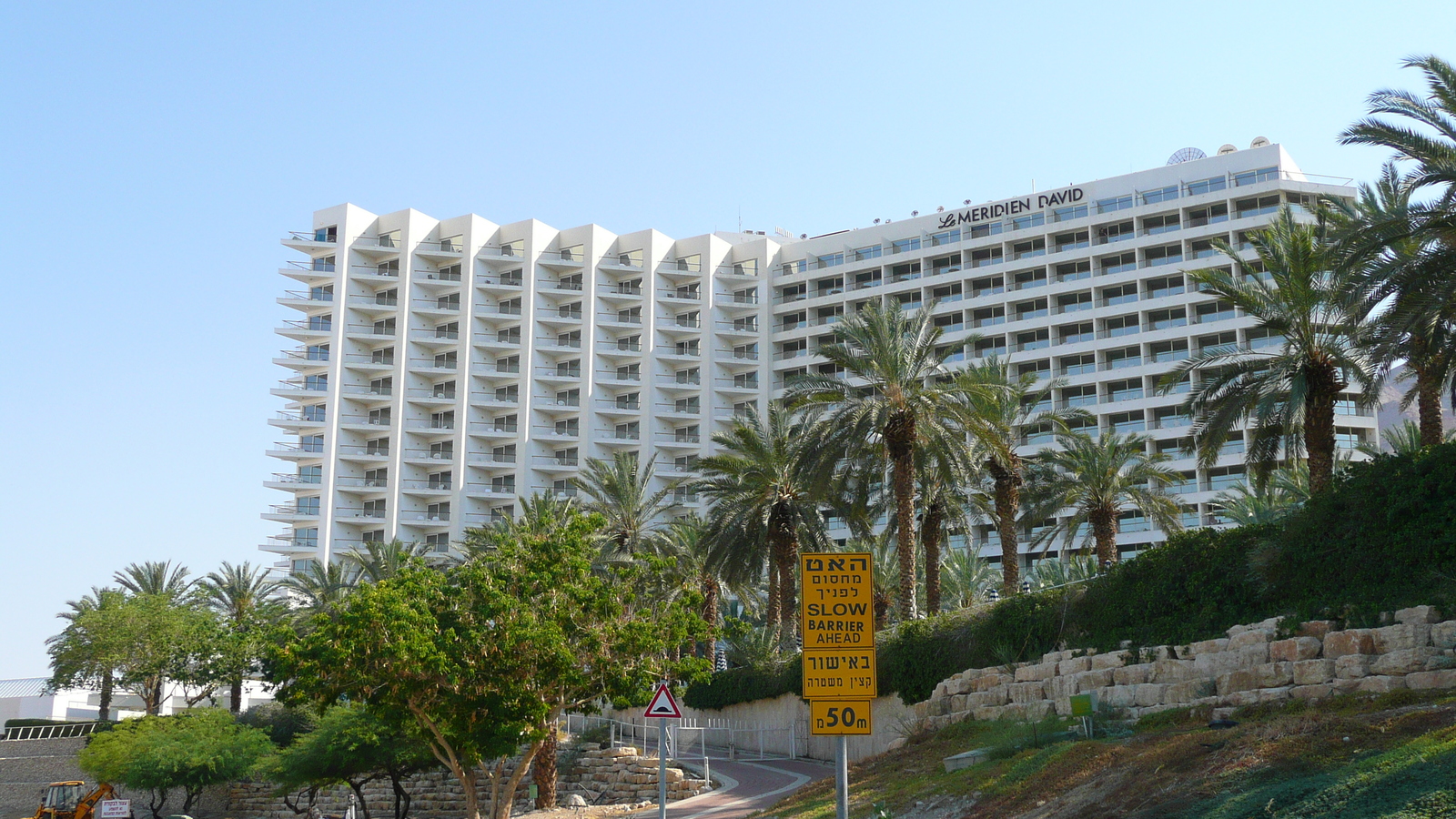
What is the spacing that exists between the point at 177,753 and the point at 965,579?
39831 millimetres

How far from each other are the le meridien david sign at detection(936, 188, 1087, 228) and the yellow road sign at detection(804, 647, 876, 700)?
8254 cm

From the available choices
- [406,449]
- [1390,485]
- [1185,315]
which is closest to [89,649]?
[406,449]

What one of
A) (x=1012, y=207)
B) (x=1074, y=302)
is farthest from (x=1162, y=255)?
(x=1012, y=207)

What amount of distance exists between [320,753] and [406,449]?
54.1 m

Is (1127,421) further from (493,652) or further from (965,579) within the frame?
(493,652)

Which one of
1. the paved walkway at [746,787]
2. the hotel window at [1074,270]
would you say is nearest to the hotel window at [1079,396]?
the hotel window at [1074,270]

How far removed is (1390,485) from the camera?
21.4 metres

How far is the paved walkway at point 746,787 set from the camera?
2661 centimetres

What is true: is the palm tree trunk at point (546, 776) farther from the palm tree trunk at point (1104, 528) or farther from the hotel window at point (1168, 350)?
the hotel window at point (1168, 350)

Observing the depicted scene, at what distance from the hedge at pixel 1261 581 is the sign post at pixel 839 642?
40.6 ft

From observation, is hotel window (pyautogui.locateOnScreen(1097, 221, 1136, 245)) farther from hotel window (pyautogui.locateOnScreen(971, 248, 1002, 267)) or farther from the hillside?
the hillside

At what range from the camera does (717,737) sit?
153ft

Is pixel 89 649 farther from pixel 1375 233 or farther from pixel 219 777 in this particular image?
pixel 1375 233

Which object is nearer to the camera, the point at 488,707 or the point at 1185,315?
the point at 488,707
